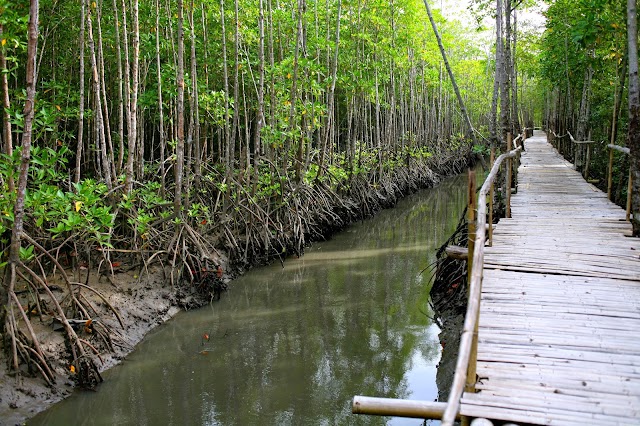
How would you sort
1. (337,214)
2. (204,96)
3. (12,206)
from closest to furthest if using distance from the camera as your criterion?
(12,206), (204,96), (337,214)

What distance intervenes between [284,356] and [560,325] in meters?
3.28

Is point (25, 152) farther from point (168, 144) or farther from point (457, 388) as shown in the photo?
point (168, 144)

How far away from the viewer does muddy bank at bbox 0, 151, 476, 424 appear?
16.0 ft

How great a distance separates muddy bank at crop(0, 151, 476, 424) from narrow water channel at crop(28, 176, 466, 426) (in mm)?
143

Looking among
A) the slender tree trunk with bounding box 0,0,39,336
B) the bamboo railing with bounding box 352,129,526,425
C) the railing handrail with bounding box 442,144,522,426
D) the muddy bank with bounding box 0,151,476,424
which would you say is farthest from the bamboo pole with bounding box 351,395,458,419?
the slender tree trunk with bounding box 0,0,39,336

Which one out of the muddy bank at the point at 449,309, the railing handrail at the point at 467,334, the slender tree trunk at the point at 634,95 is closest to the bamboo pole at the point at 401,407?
the railing handrail at the point at 467,334

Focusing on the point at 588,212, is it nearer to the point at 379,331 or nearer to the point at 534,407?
the point at 379,331

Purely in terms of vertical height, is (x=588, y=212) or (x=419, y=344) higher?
(x=588, y=212)

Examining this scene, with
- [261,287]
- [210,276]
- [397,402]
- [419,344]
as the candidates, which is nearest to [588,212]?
[419,344]

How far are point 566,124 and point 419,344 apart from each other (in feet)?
51.2

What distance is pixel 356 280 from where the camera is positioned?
9.44 metres

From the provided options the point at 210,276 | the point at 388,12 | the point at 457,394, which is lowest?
the point at 210,276

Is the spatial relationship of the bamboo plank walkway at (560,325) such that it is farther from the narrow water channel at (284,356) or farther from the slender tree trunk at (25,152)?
the slender tree trunk at (25,152)

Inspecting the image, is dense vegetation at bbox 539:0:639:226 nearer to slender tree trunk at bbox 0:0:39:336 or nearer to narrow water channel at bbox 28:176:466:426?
narrow water channel at bbox 28:176:466:426
